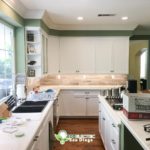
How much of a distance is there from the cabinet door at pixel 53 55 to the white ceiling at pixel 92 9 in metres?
0.47

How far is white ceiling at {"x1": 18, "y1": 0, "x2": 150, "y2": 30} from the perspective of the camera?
3729 millimetres

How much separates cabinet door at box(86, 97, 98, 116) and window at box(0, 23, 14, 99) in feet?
7.64

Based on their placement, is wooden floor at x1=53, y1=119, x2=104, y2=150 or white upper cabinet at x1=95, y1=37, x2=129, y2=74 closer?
wooden floor at x1=53, y1=119, x2=104, y2=150

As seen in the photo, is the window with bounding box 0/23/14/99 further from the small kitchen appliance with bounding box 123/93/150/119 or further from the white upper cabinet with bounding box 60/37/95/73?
the small kitchen appliance with bounding box 123/93/150/119

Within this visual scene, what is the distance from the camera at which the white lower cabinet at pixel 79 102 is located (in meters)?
5.76

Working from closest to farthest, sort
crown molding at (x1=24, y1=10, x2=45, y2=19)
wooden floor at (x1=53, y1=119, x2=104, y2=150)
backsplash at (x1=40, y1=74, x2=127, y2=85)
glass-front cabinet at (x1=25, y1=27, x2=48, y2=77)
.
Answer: wooden floor at (x1=53, y1=119, x2=104, y2=150), crown molding at (x1=24, y1=10, x2=45, y2=19), glass-front cabinet at (x1=25, y1=27, x2=48, y2=77), backsplash at (x1=40, y1=74, x2=127, y2=85)

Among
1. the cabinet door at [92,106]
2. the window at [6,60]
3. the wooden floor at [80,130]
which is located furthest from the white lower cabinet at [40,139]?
the cabinet door at [92,106]

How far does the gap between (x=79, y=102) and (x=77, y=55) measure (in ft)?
4.43

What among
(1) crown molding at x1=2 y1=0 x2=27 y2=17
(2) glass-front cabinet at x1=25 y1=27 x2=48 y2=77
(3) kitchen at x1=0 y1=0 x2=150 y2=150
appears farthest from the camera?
(3) kitchen at x1=0 y1=0 x2=150 y2=150

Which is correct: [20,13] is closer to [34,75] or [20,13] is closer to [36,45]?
[36,45]

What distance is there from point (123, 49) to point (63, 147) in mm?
3376

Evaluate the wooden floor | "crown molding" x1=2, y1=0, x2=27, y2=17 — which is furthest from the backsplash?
"crown molding" x1=2, y1=0, x2=27, y2=17

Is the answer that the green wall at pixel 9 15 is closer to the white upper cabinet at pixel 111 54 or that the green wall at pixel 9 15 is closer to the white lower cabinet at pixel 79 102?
the white lower cabinet at pixel 79 102

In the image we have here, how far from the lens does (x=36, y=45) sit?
4766 millimetres
